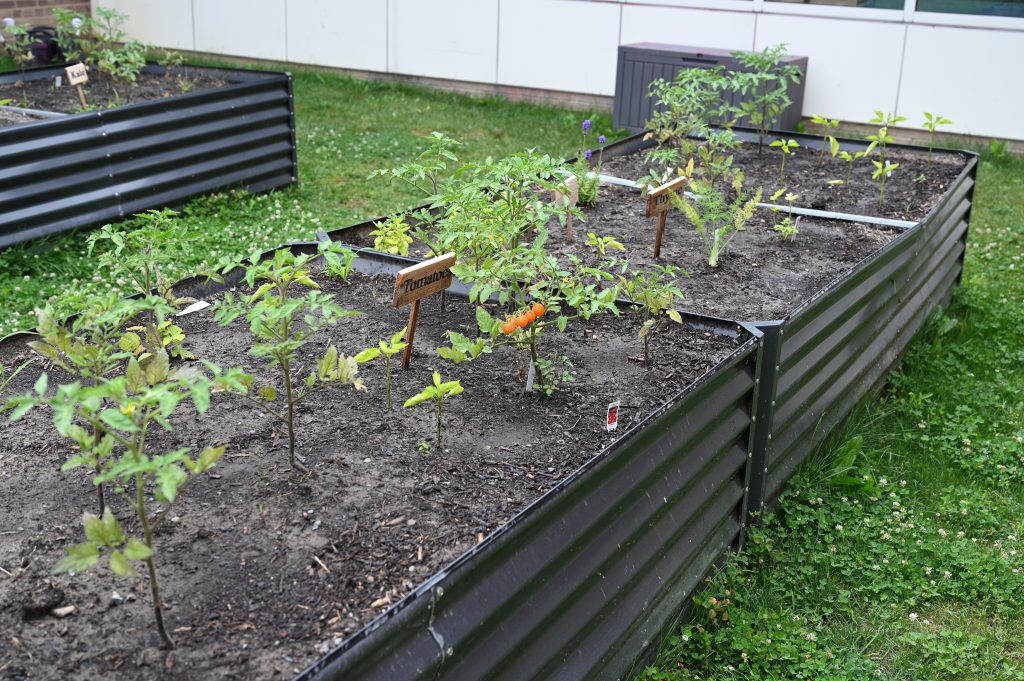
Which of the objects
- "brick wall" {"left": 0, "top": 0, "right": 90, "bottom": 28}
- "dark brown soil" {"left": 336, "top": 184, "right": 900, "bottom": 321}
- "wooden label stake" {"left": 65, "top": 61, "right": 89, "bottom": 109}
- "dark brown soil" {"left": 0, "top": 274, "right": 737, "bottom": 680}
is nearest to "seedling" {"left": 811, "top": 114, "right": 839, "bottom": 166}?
"dark brown soil" {"left": 336, "top": 184, "right": 900, "bottom": 321}

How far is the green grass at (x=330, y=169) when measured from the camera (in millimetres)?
5883

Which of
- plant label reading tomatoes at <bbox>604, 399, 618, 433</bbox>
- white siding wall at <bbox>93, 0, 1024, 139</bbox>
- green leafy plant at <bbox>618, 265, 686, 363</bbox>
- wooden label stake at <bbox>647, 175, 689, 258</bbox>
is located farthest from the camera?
white siding wall at <bbox>93, 0, 1024, 139</bbox>

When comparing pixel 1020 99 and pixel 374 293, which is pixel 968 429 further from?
pixel 1020 99

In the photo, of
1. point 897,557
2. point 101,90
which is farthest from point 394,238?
point 101,90

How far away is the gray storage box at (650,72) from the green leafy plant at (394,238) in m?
5.68

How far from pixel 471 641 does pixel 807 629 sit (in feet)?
5.29

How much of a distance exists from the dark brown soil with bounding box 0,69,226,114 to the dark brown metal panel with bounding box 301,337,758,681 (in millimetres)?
5291

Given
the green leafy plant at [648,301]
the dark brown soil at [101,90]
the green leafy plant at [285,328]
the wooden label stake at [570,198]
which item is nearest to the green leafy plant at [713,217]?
the wooden label stake at [570,198]

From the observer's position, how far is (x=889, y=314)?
4.75m

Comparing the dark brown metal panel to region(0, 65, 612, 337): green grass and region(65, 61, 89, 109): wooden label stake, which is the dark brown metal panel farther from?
region(65, 61, 89, 109): wooden label stake

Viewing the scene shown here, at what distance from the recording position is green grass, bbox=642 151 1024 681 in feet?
10.6

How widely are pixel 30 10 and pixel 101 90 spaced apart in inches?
226

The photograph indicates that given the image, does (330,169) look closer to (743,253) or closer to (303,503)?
(743,253)

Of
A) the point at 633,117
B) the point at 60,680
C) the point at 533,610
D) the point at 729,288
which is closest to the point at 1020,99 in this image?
the point at 633,117
